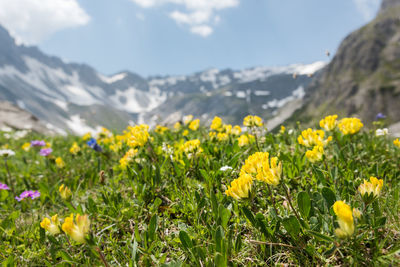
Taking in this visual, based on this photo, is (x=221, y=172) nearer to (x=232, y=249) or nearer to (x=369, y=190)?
Answer: (x=232, y=249)

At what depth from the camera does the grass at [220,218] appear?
5.80 feet

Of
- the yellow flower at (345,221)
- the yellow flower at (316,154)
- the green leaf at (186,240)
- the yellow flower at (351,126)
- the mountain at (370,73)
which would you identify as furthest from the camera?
the mountain at (370,73)

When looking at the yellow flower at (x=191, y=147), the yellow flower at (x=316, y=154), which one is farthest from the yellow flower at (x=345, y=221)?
the yellow flower at (x=191, y=147)

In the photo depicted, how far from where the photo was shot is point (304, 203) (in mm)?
1941

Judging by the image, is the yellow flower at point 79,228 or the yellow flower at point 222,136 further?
the yellow flower at point 222,136

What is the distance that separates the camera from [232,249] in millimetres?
1895

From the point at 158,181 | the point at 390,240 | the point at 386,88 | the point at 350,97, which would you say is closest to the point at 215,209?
the point at 158,181

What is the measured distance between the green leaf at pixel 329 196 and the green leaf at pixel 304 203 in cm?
18

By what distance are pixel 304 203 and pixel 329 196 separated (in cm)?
24

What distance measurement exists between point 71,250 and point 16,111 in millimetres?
23129

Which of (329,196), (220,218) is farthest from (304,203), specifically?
(220,218)

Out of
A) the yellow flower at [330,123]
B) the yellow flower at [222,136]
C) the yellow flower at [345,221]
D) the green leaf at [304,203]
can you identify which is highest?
the yellow flower at [222,136]

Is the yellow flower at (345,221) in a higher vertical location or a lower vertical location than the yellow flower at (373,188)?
lower

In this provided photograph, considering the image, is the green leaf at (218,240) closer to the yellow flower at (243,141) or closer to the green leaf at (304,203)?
the green leaf at (304,203)
